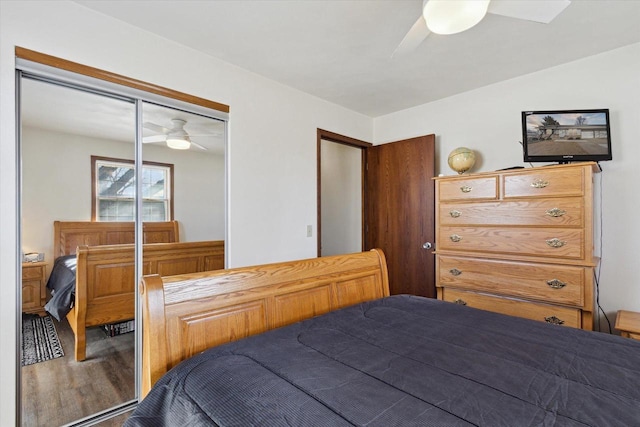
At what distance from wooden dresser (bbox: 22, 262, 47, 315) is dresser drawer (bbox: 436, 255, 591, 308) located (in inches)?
112

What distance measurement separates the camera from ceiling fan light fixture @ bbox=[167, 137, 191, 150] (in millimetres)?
2363

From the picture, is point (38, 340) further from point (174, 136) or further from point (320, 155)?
point (320, 155)

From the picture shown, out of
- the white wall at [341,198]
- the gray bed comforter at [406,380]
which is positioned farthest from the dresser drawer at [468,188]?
the white wall at [341,198]

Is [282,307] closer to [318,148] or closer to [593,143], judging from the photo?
[318,148]

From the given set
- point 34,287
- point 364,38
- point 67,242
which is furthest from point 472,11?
point 34,287

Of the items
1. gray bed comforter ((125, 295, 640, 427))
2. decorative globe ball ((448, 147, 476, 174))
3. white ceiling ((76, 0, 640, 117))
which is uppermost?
white ceiling ((76, 0, 640, 117))

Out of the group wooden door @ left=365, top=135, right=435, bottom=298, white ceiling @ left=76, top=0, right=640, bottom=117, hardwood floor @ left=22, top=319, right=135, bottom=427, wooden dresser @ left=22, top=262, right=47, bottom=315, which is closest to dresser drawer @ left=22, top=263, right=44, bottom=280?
wooden dresser @ left=22, top=262, right=47, bottom=315

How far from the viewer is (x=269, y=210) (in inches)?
112

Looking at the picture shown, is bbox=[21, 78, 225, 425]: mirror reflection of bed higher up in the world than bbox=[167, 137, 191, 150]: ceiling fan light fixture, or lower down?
lower down

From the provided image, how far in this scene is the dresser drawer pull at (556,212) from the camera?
214 cm

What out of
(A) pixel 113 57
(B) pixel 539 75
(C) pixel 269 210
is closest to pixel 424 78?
(B) pixel 539 75

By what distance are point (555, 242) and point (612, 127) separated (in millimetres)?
1093

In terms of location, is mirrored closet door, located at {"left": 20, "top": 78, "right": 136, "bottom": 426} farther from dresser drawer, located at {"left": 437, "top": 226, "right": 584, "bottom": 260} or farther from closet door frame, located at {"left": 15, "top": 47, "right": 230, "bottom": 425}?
dresser drawer, located at {"left": 437, "top": 226, "right": 584, "bottom": 260}

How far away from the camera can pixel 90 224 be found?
2012 millimetres
